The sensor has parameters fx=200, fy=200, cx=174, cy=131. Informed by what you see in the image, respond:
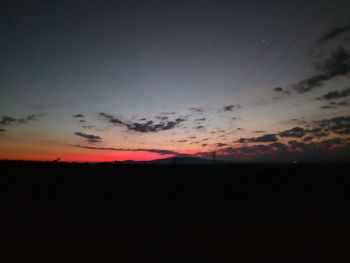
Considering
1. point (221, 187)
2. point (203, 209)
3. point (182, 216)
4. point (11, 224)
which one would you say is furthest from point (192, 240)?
point (221, 187)

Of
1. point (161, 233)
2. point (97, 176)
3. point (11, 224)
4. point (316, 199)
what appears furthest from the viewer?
point (97, 176)

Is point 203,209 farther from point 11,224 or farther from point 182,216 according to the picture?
point 11,224

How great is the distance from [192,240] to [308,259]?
4.52m

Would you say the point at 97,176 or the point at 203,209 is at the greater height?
the point at 97,176

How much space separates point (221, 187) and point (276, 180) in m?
6.84

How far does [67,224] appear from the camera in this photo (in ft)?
37.1

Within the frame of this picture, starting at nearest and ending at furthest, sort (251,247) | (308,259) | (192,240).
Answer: (308,259)
(251,247)
(192,240)

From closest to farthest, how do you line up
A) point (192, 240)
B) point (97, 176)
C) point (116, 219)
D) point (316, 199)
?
point (192, 240), point (116, 219), point (316, 199), point (97, 176)

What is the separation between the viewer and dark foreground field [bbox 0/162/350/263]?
7973mm

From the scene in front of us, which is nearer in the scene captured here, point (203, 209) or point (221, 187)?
point (203, 209)

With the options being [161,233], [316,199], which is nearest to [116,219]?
[161,233]

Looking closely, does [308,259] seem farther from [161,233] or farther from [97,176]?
[97,176]

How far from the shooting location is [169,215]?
13414 millimetres

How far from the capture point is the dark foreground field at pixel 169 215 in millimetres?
7973
